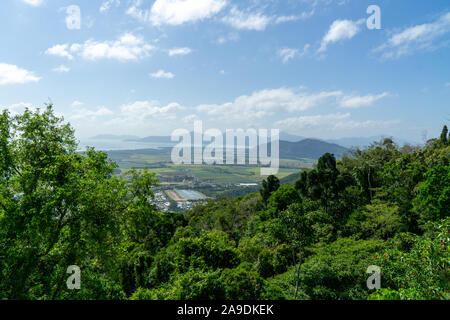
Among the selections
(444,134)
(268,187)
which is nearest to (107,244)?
(268,187)

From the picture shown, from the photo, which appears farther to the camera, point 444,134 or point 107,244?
point 444,134

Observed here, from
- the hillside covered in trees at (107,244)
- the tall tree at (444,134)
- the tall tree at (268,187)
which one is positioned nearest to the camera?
the hillside covered in trees at (107,244)

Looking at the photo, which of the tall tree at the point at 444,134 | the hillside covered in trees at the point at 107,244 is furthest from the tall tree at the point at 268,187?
the tall tree at the point at 444,134

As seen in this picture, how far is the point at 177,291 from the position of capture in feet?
21.3

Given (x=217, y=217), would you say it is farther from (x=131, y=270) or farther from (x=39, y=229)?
(x=39, y=229)

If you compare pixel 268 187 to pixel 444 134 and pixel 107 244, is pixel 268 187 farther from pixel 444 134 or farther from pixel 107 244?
pixel 444 134

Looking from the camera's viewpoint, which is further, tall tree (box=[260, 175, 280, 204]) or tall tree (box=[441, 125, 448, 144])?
tall tree (box=[441, 125, 448, 144])

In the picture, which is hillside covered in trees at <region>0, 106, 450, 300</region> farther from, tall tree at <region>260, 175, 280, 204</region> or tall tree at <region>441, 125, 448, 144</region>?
tall tree at <region>441, 125, 448, 144</region>

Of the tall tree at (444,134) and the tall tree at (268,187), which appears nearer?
the tall tree at (268,187)

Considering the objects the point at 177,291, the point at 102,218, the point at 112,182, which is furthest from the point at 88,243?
the point at 177,291

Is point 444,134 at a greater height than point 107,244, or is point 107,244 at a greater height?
point 444,134

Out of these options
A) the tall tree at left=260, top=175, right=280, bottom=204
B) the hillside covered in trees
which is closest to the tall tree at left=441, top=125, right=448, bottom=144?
the tall tree at left=260, top=175, right=280, bottom=204

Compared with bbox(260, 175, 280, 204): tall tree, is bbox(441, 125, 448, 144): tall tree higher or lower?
higher

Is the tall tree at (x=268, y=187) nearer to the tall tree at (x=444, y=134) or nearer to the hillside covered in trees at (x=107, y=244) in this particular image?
the hillside covered in trees at (x=107, y=244)
